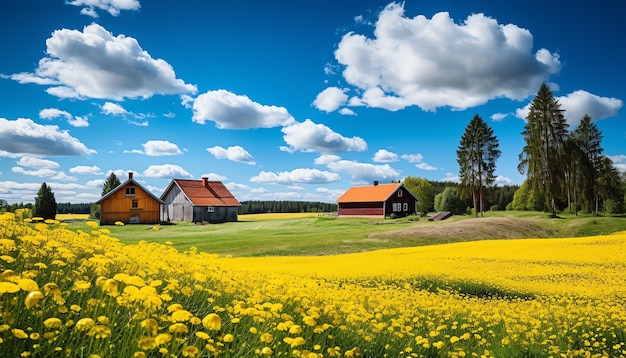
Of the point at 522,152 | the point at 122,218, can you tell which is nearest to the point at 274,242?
the point at 122,218

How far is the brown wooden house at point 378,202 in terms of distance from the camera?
72812 millimetres

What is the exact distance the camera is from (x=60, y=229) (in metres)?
8.97

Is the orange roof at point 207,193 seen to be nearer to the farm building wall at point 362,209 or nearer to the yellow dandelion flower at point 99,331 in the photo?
the farm building wall at point 362,209

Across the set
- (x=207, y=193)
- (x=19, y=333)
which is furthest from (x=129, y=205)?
(x=19, y=333)

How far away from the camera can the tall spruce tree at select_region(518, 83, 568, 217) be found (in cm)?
5306

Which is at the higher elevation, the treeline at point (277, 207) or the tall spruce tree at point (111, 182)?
the tall spruce tree at point (111, 182)

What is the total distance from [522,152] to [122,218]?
50575mm

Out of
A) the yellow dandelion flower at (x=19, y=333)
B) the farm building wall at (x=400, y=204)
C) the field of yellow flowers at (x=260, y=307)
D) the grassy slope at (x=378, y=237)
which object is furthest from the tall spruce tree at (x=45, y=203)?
the yellow dandelion flower at (x=19, y=333)

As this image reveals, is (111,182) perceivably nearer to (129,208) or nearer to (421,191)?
(129,208)

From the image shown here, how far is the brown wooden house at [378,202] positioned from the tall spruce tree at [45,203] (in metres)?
45.2

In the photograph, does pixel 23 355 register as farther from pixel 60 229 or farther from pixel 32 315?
pixel 60 229

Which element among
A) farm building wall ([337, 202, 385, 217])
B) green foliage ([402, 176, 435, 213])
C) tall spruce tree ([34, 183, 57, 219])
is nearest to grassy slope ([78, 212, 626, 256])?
tall spruce tree ([34, 183, 57, 219])

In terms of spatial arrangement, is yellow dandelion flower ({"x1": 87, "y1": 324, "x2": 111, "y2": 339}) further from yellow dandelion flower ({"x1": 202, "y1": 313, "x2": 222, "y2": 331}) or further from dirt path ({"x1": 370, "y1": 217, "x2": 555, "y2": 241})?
dirt path ({"x1": 370, "y1": 217, "x2": 555, "y2": 241})

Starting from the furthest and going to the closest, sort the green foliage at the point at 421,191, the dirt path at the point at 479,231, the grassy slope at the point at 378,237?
the green foliage at the point at 421,191
the dirt path at the point at 479,231
the grassy slope at the point at 378,237
